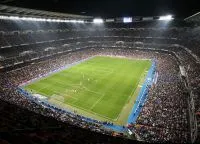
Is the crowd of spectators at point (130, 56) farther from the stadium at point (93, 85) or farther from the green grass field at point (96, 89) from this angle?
the green grass field at point (96, 89)

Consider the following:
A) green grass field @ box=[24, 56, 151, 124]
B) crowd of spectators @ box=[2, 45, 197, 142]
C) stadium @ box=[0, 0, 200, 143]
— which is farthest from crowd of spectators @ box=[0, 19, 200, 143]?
green grass field @ box=[24, 56, 151, 124]

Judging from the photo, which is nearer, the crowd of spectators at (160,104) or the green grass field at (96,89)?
the crowd of spectators at (160,104)

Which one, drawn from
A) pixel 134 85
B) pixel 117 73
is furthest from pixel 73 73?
pixel 134 85

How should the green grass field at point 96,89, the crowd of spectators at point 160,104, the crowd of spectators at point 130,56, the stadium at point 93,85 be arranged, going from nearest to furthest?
the stadium at point 93,85 → the crowd of spectators at point 160,104 → the crowd of spectators at point 130,56 → the green grass field at point 96,89

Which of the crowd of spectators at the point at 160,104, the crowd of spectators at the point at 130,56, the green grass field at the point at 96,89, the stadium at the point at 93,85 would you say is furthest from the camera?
the green grass field at the point at 96,89

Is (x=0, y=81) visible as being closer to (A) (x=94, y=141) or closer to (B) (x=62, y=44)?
(A) (x=94, y=141)

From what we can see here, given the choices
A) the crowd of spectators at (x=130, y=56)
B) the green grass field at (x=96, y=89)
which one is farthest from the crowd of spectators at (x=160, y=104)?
the green grass field at (x=96, y=89)

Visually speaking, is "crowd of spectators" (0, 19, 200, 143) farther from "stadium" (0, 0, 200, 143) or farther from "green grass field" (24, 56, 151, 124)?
"green grass field" (24, 56, 151, 124)
